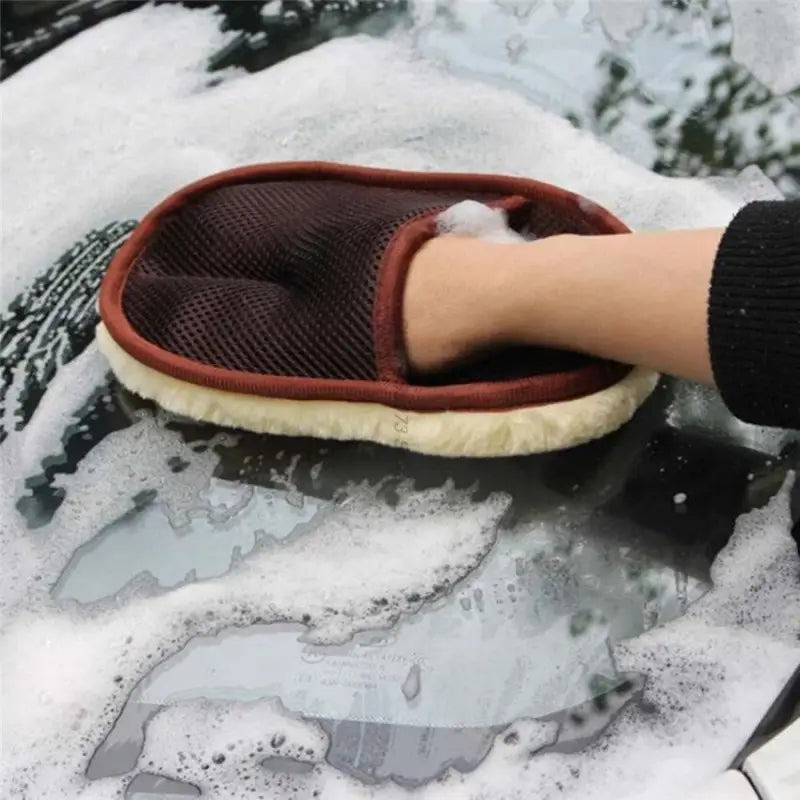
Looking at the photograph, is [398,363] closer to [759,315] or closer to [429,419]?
[429,419]

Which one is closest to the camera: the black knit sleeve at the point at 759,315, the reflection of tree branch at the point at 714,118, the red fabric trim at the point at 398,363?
the black knit sleeve at the point at 759,315

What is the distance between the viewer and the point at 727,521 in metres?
0.71

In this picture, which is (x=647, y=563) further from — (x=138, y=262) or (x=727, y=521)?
(x=138, y=262)

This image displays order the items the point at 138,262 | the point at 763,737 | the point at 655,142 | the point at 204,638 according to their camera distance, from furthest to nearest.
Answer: the point at 655,142
the point at 138,262
the point at 204,638
the point at 763,737

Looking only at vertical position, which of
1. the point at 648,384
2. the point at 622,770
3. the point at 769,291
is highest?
the point at 769,291

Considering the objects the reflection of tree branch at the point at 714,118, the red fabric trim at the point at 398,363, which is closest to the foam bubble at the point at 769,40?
the reflection of tree branch at the point at 714,118

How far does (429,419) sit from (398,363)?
0.15ft

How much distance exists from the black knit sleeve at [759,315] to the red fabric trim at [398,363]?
0.11m

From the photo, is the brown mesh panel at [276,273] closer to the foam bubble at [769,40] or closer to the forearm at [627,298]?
the forearm at [627,298]

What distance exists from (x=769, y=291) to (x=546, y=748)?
1.01 feet

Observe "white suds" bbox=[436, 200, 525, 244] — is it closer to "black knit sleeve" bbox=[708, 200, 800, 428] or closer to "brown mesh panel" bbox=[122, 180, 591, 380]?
"brown mesh panel" bbox=[122, 180, 591, 380]

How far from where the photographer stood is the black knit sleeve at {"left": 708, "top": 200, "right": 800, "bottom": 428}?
592 millimetres

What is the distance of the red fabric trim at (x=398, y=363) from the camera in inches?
27.5

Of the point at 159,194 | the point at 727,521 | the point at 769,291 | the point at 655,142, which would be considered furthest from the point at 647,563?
the point at 159,194
